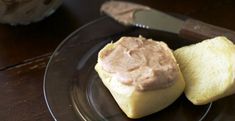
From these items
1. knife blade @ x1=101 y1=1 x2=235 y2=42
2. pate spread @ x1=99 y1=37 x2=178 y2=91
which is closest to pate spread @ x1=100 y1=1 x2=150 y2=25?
knife blade @ x1=101 y1=1 x2=235 y2=42

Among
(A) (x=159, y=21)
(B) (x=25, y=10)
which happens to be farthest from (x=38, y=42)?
(A) (x=159, y=21)

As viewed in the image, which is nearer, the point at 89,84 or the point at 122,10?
the point at 89,84

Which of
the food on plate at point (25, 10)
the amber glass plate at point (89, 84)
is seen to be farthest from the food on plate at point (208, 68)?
the food on plate at point (25, 10)

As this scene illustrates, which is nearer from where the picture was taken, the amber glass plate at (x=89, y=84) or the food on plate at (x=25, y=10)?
the amber glass plate at (x=89, y=84)

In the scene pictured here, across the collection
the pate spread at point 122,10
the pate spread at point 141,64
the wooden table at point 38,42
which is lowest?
the wooden table at point 38,42

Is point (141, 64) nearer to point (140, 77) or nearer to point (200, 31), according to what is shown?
point (140, 77)

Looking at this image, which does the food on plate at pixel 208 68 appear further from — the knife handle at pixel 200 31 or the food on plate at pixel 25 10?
the food on plate at pixel 25 10

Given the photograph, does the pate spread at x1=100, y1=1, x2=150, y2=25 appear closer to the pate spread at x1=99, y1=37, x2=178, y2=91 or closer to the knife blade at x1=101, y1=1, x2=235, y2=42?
the knife blade at x1=101, y1=1, x2=235, y2=42
